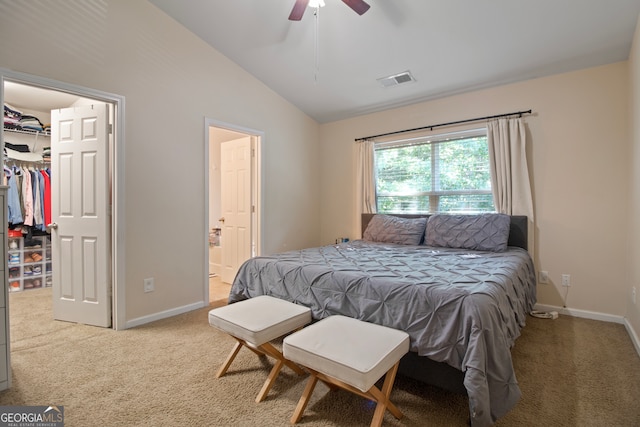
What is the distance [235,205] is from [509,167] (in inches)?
133

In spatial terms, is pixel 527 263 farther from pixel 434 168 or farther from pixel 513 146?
pixel 434 168

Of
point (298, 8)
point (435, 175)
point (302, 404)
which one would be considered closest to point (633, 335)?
point (435, 175)

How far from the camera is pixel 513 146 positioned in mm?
3227

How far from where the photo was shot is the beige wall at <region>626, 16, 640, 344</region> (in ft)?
7.73

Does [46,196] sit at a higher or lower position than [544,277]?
higher

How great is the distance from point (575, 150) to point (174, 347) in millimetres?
4066

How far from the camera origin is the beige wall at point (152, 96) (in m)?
2.37

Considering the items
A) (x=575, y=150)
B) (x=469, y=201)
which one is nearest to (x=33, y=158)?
(x=469, y=201)

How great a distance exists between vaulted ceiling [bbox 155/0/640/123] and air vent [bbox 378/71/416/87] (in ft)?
0.18

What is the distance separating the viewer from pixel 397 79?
11.5 feet

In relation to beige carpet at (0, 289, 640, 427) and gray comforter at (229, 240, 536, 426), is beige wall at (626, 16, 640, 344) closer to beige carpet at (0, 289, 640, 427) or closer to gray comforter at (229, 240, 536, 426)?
beige carpet at (0, 289, 640, 427)

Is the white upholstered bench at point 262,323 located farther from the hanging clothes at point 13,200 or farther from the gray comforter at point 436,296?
the hanging clothes at point 13,200

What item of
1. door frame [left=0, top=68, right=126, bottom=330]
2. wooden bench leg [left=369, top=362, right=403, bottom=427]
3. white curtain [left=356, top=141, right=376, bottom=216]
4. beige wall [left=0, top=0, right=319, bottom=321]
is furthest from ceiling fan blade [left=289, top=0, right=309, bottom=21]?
wooden bench leg [left=369, top=362, right=403, bottom=427]

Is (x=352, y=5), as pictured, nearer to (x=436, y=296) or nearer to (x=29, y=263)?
(x=436, y=296)
